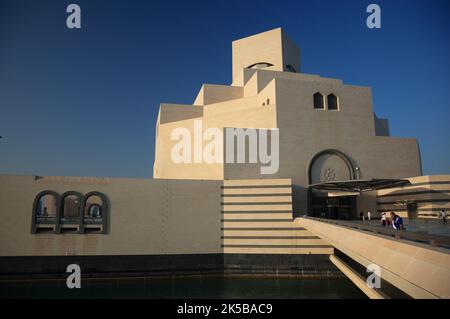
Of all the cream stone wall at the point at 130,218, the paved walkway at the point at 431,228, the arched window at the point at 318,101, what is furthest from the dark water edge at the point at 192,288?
the arched window at the point at 318,101

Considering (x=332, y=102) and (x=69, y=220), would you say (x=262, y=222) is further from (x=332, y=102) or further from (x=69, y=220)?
(x=69, y=220)

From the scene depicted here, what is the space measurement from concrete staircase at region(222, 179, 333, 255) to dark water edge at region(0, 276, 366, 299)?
2.62 meters

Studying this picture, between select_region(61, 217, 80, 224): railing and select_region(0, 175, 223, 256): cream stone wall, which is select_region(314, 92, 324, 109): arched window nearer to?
select_region(0, 175, 223, 256): cream stone wall

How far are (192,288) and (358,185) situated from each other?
17381mm

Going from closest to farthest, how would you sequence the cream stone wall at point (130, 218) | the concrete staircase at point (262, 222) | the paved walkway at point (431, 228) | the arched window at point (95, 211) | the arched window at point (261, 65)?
1. the paved walkway at point (431, 228)
2. the cream stone wall at point (130, 218)
3. the concrete staircase at point (262, 222)
4. the arched window at point (95, 211)
5. the arched window at point (261, 65)

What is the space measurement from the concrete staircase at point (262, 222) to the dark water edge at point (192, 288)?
262cm

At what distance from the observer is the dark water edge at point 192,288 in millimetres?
22203

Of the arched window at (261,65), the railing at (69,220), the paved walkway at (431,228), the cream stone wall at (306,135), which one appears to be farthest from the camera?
the arched window at (261,65)

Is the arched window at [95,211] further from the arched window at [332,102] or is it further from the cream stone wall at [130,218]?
the arched window at [332,102]

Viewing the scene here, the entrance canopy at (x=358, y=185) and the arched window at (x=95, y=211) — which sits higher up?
the entrance canopy at (x=358, y=185)

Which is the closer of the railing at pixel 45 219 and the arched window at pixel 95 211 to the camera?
the railing at pixel 45 219
